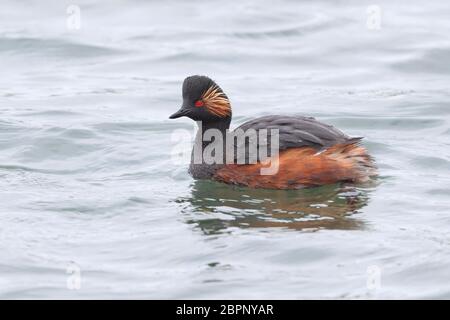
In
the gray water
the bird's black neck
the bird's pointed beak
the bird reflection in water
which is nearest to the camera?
the gray water

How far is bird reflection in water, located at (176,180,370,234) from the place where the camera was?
29.4ft

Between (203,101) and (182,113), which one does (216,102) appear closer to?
(203,101)

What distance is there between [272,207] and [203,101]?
148cm

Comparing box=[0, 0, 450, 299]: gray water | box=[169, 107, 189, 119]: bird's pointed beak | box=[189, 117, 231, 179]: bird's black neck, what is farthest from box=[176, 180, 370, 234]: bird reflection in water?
box=[169, 107, 189, 119]: bird's pointed beak

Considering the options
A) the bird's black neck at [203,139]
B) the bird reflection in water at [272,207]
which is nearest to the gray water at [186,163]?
the bird reflection in water at [272,207]

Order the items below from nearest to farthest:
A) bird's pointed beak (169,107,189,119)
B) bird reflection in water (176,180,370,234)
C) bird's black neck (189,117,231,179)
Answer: bird reflection in water (176,180,370,234) < bird's pointed beak (169,107,189,119) < bird's black neck (189,117,231,179)

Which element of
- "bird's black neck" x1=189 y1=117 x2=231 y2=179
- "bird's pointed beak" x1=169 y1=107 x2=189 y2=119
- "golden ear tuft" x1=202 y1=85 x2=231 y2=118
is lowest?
"bird's black neck" x1=189 y1=117 x2=231 y2=179

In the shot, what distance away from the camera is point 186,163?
11305 millimetres

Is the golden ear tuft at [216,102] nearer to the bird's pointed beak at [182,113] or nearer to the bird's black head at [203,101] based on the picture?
the bird's black head at [203,101]

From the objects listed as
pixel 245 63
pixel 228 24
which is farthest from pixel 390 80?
pixel 228 24

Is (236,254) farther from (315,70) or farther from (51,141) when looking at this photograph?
(315,70)

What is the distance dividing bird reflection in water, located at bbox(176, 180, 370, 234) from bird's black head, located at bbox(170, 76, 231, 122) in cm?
65

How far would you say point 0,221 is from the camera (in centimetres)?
923

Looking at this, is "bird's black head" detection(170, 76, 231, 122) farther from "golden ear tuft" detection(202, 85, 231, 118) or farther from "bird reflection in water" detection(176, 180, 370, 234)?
"bird reflection in water" detection(176, 180, 370, 234)
